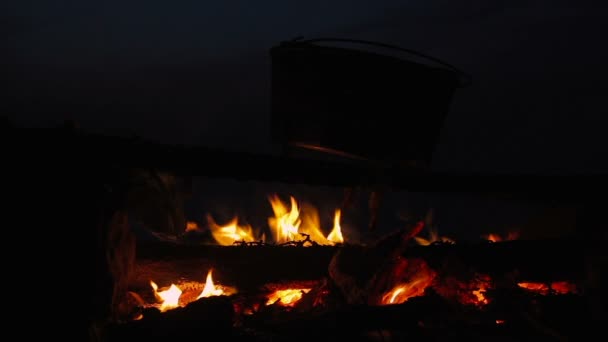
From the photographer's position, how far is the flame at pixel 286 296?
236 cm

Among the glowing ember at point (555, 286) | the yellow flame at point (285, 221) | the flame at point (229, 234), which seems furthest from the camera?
the yellow flame at point (285, 221)

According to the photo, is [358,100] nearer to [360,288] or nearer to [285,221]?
[360,288]

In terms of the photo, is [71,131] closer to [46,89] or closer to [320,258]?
[320,258]

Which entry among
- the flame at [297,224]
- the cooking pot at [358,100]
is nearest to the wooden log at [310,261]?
the flame at [297,224]

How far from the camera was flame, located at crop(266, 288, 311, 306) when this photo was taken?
236 centimetres

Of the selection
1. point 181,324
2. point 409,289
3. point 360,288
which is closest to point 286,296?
point 360,288

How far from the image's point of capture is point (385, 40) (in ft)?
19.8

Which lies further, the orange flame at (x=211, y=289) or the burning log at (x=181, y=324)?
the orange flame at (x=211, y=289)

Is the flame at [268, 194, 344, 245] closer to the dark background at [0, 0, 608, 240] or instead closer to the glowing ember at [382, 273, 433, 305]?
the glowing ember at [382, 273, 433, 305]

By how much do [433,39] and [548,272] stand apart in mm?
4110

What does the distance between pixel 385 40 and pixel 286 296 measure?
457 centimetres

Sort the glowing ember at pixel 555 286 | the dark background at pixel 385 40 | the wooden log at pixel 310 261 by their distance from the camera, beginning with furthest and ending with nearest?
the dark background at pixel 385 40
the glowing ember at pixel 555 286
the wooden log at pixel 310 261

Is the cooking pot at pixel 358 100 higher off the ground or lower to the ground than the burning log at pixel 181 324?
higher

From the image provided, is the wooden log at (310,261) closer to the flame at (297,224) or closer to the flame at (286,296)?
the flame at (286,296)
